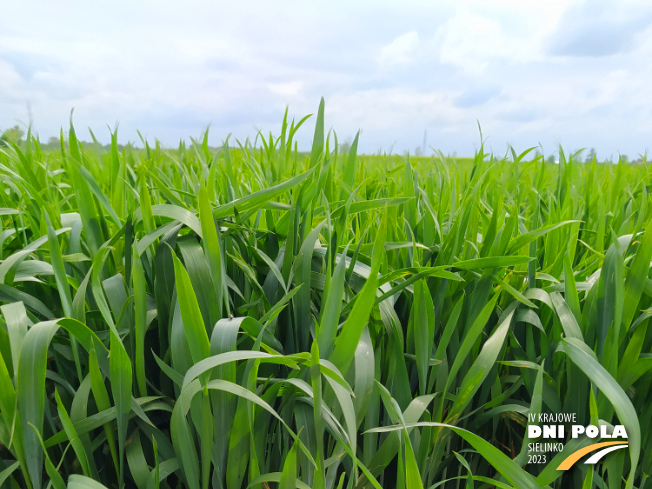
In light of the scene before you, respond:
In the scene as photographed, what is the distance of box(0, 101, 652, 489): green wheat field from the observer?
44 cm

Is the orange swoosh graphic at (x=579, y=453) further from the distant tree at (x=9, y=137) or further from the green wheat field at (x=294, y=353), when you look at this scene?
the distant tree at (x=9, y=137)

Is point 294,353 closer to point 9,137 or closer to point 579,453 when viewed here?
point 579,453

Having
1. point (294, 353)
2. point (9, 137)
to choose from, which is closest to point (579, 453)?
point (294, 353)

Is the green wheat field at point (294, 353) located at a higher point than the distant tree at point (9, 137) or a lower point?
lower

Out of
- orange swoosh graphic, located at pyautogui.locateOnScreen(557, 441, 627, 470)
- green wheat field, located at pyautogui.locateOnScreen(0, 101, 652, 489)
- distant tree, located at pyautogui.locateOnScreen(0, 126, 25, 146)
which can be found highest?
distant tree, located at pyautogui.locateOnScreen(0, 126, 25, 146)

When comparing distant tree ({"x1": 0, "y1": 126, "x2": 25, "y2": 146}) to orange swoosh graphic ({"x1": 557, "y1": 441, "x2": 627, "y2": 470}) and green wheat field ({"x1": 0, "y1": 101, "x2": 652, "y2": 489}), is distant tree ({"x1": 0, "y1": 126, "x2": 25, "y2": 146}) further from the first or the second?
orange swoosh graphic ({"x1": 557, "y1": 441, "x2": 627, "y2": 470})

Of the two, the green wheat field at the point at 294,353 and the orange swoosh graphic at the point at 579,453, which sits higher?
the green wheat field at the point at 294,353

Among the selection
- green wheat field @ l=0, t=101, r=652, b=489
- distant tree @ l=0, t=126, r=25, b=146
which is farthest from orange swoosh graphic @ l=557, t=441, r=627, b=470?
distant tree @ l=0, t=126, r=25, b=146

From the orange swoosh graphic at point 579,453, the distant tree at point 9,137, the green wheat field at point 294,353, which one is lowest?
the orange swoosh graphic at point 579,453

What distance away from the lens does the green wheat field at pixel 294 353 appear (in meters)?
0.44

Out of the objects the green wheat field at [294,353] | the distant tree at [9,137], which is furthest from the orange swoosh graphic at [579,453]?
the distant tree at [9,137]

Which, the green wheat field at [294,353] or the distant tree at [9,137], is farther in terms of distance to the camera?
the distant tree at [9,137]

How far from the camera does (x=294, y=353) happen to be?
0.55 meters

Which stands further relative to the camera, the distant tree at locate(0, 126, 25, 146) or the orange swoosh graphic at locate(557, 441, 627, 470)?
the distant tree at locate(0, 126, 25, 146)
